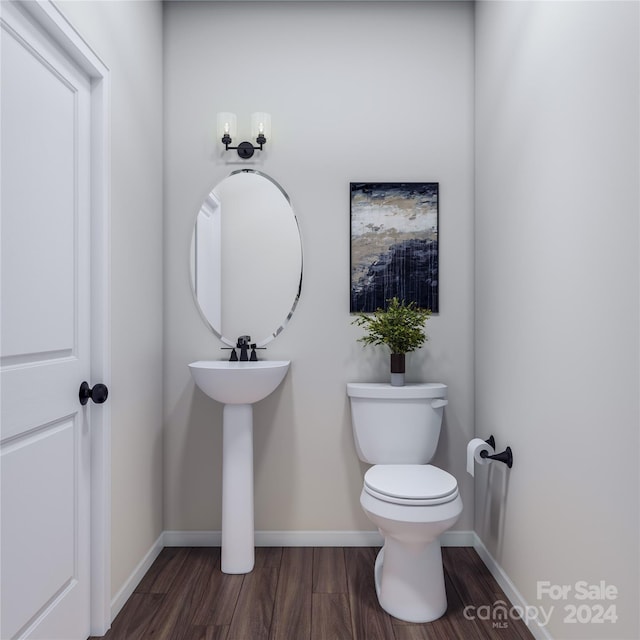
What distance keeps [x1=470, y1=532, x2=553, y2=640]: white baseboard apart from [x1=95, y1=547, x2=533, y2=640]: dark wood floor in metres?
0.03

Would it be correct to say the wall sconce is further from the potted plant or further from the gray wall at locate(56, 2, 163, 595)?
the potted plant

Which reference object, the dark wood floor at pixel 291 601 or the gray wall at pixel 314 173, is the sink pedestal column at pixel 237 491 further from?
the gray wall at pixel 314 173

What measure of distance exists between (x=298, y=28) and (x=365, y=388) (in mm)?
1761

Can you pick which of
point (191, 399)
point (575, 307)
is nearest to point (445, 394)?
point (575, 307)

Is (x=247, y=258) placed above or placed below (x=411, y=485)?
above

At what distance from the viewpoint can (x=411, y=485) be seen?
186 cm

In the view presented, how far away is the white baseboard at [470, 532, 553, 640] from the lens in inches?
65.1

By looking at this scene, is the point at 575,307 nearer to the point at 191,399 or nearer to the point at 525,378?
the point at 525,378

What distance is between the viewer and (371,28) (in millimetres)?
2439

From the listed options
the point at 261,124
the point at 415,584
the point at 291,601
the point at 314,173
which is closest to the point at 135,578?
the point at 291,601

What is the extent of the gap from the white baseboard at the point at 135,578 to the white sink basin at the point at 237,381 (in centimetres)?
77

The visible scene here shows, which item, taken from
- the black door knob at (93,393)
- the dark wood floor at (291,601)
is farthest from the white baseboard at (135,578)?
the black door knob at (93,393)

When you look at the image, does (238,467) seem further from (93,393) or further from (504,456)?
(504,456)

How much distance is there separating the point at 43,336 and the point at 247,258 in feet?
3.77
